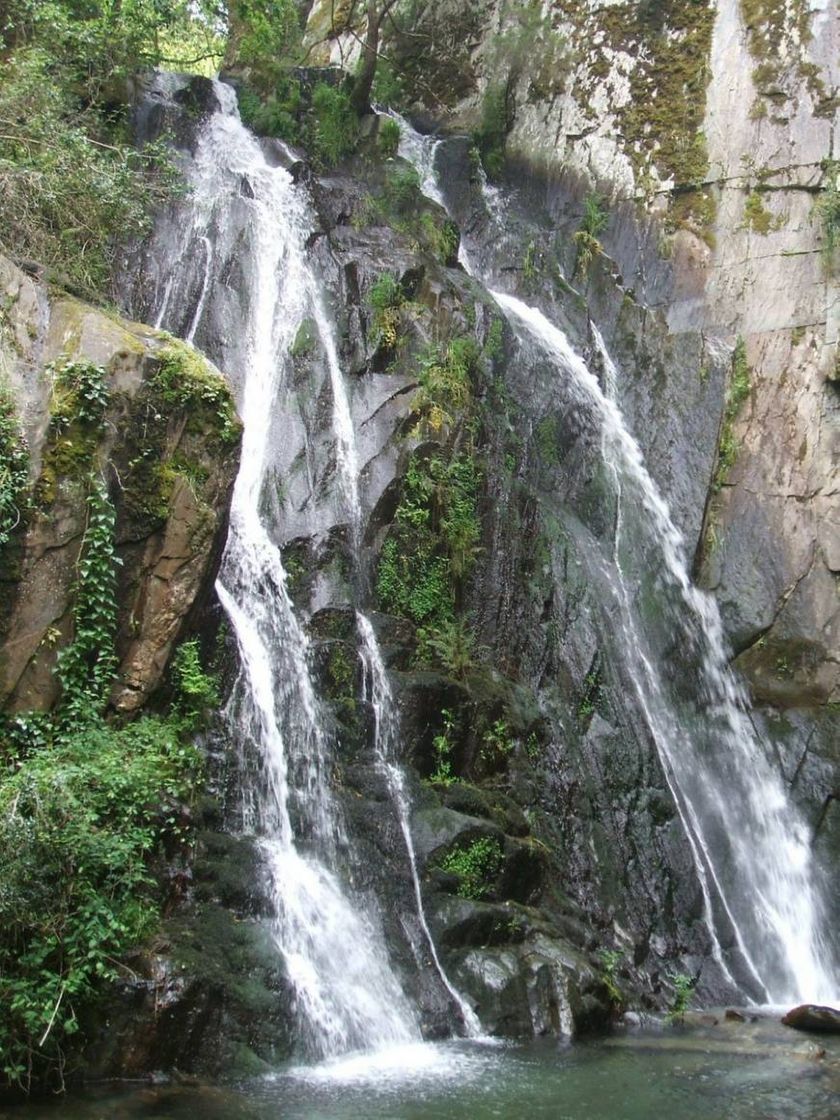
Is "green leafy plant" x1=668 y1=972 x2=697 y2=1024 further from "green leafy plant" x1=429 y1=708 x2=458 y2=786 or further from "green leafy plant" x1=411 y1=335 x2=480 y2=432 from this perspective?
"green leafy plant" x1=411 y1=335 x2=480 y2=432

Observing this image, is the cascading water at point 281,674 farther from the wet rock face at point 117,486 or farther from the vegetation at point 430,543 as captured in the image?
the wet rock face at point 117,486

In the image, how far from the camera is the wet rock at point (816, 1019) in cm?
962

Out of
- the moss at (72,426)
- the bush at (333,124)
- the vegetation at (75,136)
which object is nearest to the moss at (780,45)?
the bush at (333,124)

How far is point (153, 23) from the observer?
16.1 m

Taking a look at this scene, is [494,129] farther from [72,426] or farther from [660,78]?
[72,426]

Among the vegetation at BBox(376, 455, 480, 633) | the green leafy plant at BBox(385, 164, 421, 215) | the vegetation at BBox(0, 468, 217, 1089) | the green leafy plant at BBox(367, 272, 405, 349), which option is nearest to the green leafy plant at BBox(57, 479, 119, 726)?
the vegetation at BBox(0, 468, 217, 1089)

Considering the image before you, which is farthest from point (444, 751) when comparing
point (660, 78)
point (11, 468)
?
point (660, 78)

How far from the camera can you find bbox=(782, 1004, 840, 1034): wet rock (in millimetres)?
9625

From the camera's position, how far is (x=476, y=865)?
10172mm

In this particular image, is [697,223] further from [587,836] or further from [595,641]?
[587,836]

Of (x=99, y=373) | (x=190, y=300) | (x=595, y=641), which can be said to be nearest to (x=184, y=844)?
(x=99, y=373)

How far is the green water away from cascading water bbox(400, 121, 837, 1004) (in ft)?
10.6

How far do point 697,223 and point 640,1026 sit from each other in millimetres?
14494

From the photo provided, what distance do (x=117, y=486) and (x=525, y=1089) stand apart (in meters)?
6.04
